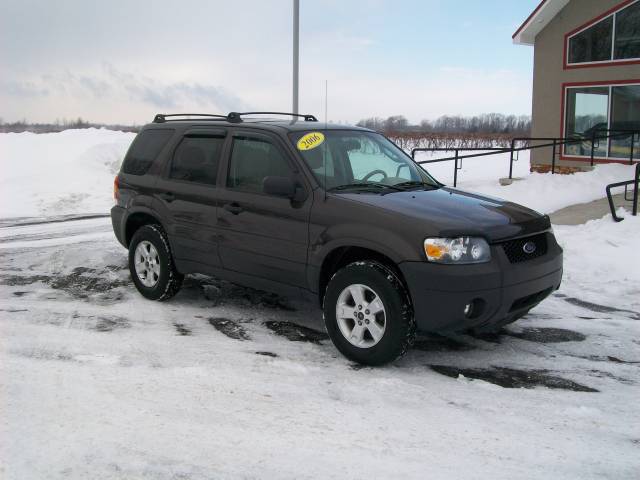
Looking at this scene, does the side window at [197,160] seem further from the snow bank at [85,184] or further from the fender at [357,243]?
the snow bank at [85,184]

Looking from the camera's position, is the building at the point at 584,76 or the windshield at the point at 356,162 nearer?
the windshield at the point at 356,162

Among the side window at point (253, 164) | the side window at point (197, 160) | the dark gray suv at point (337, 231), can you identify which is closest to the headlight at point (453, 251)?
the dark gray suv at point (337, 231)

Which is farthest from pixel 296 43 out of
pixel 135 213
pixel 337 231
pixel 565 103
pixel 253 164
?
pixel 337 231

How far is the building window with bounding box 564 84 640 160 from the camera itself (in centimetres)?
1705

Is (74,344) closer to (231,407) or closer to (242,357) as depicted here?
(242,357)

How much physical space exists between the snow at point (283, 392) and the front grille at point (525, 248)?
0.84m

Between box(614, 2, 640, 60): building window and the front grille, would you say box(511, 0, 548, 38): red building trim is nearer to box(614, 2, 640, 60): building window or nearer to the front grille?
box(614, 2, 640, 60): building window

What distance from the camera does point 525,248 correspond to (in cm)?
474

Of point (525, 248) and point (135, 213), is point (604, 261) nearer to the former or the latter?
point (525, 248)

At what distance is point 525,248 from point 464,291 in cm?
78

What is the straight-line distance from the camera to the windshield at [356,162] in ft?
17.1

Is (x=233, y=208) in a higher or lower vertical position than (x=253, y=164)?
lower

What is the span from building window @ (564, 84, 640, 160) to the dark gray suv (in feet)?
42.8

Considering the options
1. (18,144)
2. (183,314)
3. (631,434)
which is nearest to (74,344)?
(183,314)
